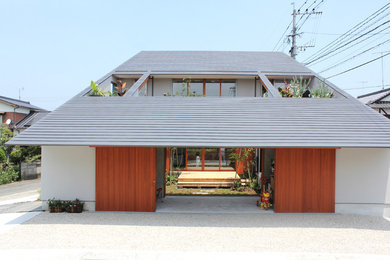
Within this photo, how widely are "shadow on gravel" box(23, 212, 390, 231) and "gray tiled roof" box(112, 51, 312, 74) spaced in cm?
738

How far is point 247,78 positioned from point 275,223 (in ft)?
26.7

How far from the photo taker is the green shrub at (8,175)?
14.2 meters

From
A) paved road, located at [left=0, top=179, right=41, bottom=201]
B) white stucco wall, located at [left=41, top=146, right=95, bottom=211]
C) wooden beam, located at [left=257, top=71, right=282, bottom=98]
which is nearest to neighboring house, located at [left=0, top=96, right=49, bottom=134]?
paved road, located at [left=0, top=179, right=41, bottom=201]

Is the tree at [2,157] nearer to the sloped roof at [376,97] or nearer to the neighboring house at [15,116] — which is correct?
the neighboring house at [15,116]

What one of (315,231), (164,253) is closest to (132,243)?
(164,253)

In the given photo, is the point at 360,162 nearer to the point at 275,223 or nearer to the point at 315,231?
the point at 315,231

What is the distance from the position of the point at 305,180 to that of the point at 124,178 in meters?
5.90

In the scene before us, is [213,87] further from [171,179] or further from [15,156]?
[15,156]

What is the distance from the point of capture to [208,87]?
12.8m

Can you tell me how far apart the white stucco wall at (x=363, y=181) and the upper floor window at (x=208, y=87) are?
22.2 ft

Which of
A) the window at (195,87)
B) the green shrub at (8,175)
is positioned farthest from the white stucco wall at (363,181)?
the green shrub at (8,175)

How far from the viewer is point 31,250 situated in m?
4.96

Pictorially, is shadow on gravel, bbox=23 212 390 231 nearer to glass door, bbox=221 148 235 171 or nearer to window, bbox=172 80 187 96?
glass door, bbox=221 148 235 171

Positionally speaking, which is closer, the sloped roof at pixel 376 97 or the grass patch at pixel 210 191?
the grass patch at pixel 210 191
